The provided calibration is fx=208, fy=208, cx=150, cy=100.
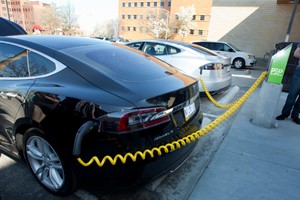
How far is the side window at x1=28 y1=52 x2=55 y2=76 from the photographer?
2.14 meters

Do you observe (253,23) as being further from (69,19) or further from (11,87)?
(69,19)

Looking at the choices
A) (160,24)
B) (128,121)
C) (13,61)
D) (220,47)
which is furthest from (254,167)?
(160,24)

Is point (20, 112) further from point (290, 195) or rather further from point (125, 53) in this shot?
point (290, 195)

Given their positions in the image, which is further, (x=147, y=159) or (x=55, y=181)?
(x=55, y=181)

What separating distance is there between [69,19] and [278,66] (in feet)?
173

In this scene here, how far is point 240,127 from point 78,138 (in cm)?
321

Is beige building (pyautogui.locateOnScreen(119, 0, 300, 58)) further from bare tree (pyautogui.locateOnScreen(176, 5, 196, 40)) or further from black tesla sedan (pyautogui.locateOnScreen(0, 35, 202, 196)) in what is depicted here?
bare tree (pyautogui.locateOnScreen(176, 5, 196, 40))

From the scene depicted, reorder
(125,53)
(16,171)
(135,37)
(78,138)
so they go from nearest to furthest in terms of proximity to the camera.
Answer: (78,138) < (16,171) < (125,53) < (135,37)

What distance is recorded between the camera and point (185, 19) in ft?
141

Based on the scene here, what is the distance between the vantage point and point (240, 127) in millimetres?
3969

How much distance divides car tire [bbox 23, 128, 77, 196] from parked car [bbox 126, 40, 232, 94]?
135 inches

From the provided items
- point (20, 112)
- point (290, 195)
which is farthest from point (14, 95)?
point (290, 195)

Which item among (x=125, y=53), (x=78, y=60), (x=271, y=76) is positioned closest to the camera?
(x=78, y=60)

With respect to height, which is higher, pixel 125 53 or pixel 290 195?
pixel 125 53
